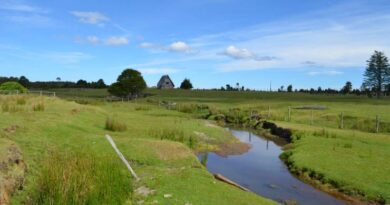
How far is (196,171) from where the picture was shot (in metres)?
15.8

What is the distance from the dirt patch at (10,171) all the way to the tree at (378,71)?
11380cm

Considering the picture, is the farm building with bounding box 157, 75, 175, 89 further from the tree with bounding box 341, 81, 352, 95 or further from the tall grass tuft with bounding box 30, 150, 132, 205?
the tall grass tuft with bounding box 30, 150, 132, 205

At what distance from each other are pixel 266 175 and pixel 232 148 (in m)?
8.67

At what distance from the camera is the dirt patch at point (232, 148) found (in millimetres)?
28703

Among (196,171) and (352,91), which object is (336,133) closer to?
(196,171)

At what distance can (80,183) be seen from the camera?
1127cm

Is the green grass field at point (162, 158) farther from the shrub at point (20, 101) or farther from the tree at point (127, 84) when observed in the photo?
the tree at point (127, 84)

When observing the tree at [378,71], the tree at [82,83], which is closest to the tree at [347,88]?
the tree at [378,71]

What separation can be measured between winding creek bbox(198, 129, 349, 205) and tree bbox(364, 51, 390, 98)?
3716 inches

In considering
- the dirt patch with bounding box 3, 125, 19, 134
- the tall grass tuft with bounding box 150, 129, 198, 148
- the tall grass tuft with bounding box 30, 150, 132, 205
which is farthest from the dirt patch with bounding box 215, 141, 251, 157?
the tall grass tuft with bounding box 30, 150, 132, 205

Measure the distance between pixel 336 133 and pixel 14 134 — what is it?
82.4 feet

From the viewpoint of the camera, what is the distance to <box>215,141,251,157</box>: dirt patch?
94.2 ft

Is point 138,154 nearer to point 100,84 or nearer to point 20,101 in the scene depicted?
point 20,101

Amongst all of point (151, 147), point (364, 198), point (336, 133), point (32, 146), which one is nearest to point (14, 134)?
point (32, 146)
